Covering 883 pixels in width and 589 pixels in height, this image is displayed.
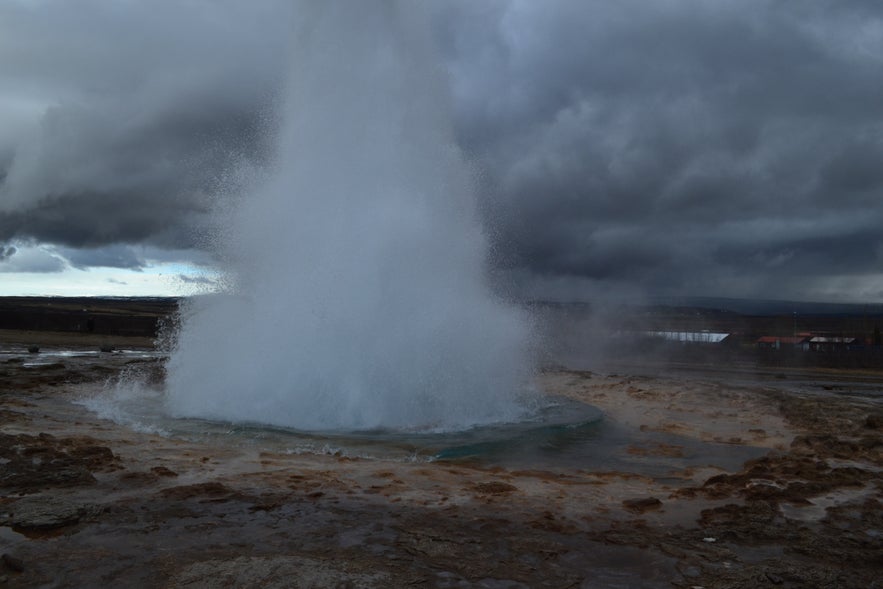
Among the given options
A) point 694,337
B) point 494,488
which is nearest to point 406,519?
point 494,488

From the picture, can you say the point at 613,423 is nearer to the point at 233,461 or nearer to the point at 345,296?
the point at 345,296

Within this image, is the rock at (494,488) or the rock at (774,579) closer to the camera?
the rock at (774,579)

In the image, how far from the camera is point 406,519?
4863mm

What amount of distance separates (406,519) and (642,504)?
2.15 m

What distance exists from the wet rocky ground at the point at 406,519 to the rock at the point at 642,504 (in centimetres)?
2

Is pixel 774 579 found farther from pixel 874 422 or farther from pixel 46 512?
pixel 874 422

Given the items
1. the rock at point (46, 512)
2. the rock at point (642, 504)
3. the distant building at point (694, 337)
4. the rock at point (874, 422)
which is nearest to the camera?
the rock at point (46, 512)

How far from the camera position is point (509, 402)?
38.9 ft

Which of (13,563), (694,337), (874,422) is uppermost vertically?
(694,337)

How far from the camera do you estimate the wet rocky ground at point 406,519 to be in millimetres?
3822

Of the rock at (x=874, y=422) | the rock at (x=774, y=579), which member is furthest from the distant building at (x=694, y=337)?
the rock at (x=774, y=579)

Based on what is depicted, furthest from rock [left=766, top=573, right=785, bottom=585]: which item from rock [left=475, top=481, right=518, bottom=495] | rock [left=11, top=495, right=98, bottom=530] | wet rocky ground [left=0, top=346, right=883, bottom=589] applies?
rock [left=11, top=495, right=98, bottom=530]

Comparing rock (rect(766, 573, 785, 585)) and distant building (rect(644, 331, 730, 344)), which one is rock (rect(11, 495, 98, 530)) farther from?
distant building (rect(644, 331, 730, 344))

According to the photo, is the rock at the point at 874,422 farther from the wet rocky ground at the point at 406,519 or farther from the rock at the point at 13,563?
the rock at the point at 13,563
